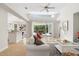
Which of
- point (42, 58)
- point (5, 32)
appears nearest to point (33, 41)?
point (5, 32)

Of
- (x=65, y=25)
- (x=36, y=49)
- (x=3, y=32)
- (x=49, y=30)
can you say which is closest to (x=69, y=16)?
(x=65, y=25)

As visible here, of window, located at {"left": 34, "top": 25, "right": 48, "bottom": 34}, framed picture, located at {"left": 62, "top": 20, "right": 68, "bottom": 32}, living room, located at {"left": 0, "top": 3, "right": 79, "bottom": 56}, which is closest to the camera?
living room, located at {"left": 0, "top": 3, "right": 79, "bottom": 56}

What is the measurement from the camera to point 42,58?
8.97 ft

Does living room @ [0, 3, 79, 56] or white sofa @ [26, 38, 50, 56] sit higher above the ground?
living room @ [0, 3, 79, 56]

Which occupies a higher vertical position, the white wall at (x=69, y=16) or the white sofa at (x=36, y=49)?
the white wall at (x=69, y=16)

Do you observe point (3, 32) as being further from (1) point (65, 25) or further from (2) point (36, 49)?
(1) point (65, 25)

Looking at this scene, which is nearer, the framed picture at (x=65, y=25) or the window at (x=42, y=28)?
the window at (x=42, y=28)

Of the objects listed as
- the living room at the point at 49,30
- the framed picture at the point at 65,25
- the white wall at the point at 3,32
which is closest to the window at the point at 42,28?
the living room at the point at 49,30

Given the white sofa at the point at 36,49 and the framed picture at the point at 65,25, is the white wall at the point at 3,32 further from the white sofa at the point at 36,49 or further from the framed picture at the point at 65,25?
the framed picture at the point at 65,25

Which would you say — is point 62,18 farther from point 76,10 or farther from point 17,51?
point 17,51

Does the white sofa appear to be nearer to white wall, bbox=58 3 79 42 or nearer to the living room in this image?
the living room

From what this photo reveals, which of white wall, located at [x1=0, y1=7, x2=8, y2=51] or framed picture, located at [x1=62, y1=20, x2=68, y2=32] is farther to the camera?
framed picture, located at [x1=62, y1=20, x2=68, y2=32]

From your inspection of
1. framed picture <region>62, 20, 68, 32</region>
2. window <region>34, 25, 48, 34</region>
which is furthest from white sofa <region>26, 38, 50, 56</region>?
framed picture <region>62, 20, 68, 32</region>

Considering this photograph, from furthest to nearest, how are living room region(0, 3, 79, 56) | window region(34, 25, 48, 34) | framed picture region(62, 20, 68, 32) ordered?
framed picture region(62, 20, 68, 32) → window region(34, 25, 48, 34) → living room region(0, 3, 79, 56)
